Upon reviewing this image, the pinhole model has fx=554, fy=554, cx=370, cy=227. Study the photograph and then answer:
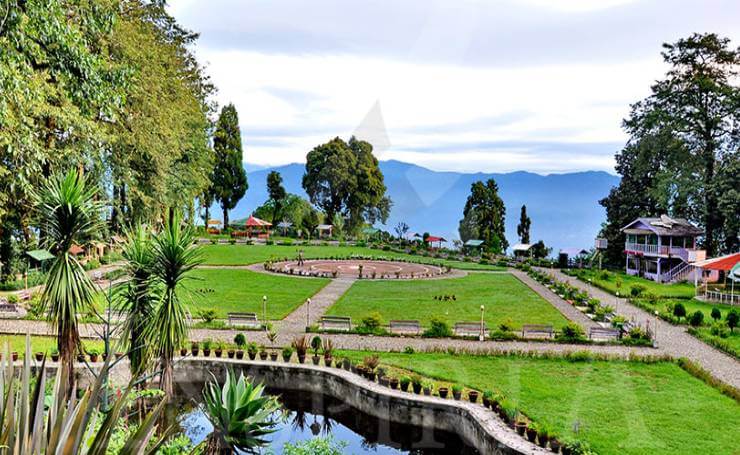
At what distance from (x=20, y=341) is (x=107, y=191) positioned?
318 inches

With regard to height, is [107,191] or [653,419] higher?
[107,191]

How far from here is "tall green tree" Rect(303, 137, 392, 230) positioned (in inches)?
2386

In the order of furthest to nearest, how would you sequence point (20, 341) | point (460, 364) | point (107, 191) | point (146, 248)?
point (107, 191)
point (20, 341)
point (460, 364)
point (146, 248)

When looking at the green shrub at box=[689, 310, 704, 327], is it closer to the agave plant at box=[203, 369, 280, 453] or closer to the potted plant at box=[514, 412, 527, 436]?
the potted plant at box=[514, 412, 527, 436]

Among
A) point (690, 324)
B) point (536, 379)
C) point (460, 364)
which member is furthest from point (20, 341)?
point (690, 324)

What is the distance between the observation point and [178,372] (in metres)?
15.0

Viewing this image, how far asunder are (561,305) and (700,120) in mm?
21921

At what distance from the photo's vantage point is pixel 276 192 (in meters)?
64.6

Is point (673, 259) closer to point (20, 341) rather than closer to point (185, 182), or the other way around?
point (185, 182)

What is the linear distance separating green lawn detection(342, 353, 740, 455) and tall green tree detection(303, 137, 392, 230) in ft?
148

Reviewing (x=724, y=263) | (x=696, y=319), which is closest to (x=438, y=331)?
(x=696, y=319)

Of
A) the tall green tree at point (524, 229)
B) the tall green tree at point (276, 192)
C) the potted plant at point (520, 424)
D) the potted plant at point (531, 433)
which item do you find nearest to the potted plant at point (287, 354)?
the potted plant at point (520, 424)

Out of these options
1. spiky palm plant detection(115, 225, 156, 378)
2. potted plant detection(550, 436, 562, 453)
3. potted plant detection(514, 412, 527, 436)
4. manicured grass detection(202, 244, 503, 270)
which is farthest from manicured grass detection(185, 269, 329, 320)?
potted plant detection(550, 436, 562, 453)

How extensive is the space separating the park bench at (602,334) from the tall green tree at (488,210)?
35.3 meters
